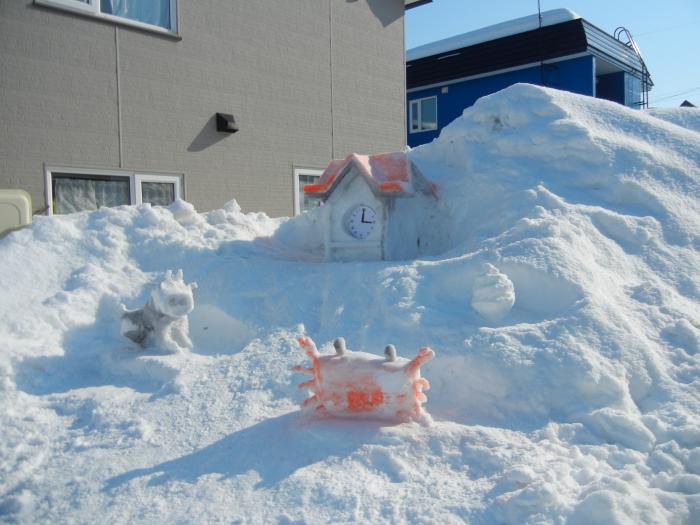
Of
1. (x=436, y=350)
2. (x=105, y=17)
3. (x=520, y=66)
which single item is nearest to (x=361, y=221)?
(x=436, y=350)

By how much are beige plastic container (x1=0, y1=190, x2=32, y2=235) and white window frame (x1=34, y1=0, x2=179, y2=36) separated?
2.33 meters

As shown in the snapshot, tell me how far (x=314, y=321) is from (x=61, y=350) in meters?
1.87

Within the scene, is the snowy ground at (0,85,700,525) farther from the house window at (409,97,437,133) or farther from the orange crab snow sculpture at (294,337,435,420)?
the house window at (409,97,437,133)

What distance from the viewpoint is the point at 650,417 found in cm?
312

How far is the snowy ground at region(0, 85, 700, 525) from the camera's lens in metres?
2.67

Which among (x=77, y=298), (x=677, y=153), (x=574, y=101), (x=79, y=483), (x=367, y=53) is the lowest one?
(x=79, y=483)

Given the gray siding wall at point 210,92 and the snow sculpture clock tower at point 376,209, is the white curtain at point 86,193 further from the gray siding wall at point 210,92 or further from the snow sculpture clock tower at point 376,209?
the snow sculpture clock tower at point 376,209

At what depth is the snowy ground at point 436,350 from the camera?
2672 mm

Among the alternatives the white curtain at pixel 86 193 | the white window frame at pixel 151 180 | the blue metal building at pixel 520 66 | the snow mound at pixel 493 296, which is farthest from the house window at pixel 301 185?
the blue metal building at pixel 520 66

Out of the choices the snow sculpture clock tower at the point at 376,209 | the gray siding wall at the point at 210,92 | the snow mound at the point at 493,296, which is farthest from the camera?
the gray siding wall at the point at 210,92

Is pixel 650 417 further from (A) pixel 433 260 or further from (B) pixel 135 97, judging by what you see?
→ (B) pixel 135 97

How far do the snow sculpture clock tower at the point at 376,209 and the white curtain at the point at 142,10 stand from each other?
3982 millimetres

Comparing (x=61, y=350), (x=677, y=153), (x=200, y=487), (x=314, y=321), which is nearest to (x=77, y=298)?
(x=61, y=350)

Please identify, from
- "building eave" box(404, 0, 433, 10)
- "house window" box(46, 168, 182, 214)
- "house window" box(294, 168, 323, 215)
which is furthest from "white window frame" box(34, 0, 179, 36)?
"building eave" box(404, 0, 433, 10)
